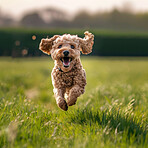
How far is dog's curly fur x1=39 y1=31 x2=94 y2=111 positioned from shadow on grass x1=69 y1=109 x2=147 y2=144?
53 centimetres

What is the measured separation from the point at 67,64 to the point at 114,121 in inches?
43.5

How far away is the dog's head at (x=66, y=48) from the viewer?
281cm

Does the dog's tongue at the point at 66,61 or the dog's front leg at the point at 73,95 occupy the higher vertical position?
the dog's tongue at the point at 66,61

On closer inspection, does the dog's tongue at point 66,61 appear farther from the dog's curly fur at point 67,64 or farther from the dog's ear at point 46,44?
the dog's ear at point 46,44

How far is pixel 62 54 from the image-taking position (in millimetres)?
2775

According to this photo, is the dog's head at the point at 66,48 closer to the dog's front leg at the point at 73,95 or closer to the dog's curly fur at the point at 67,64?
the dog's curly fur at the point at 67,64

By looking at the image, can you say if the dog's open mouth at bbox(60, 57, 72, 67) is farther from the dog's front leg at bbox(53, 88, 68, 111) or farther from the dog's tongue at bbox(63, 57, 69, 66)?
the dog's front leg at bbox(53, 88, 68, 111)

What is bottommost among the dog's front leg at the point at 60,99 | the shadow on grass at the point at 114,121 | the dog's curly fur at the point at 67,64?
the shadow on grass at the point at 114,121

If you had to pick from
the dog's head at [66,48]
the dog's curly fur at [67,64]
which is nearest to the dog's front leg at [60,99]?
the dog's curly fur at [67,64]

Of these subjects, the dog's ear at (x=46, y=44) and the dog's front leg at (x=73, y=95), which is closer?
the dog's front leg at (x=73, y=95)

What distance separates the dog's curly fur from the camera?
9.34 feet

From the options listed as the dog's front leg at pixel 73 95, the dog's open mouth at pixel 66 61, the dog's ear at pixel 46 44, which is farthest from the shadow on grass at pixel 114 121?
the dog's ear at pixel 46 44

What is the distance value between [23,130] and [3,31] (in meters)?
28.9

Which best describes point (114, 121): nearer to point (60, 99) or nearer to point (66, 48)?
point (60, 99)
